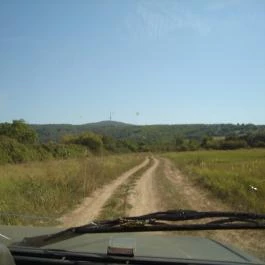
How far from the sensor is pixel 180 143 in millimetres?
151875

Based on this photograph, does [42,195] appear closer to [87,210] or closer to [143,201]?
[87,210]

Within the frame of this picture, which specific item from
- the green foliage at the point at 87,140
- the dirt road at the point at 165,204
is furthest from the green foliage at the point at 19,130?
the dirt road at the point at 165,204

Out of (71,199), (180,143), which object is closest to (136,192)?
(71,199)

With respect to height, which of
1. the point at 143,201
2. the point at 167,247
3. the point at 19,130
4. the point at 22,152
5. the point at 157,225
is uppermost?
the point at 19,130

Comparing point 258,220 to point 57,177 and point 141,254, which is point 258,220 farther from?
point 57,177

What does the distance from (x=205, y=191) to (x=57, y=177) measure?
5.91 m

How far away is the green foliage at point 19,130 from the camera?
87.0 metres

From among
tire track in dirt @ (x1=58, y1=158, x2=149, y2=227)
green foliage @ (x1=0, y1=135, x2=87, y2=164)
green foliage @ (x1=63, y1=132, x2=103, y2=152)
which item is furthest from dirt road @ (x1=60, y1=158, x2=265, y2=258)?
green foliage @ (x1=63, y1=132, x2=103, y2=152)

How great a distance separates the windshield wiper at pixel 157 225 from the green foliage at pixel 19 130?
84.2 metres

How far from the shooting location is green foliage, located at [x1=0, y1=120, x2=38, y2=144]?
87.0 m

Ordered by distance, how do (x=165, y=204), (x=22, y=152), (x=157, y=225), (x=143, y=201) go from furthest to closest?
(x=22, y=152), (x=143, y=201), (x=165, y=204), (x=157, y=225)

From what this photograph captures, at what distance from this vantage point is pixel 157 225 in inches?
129

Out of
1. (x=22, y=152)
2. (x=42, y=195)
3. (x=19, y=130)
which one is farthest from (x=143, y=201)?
(x=19, y=130)

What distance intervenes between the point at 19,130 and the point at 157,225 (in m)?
87.0
